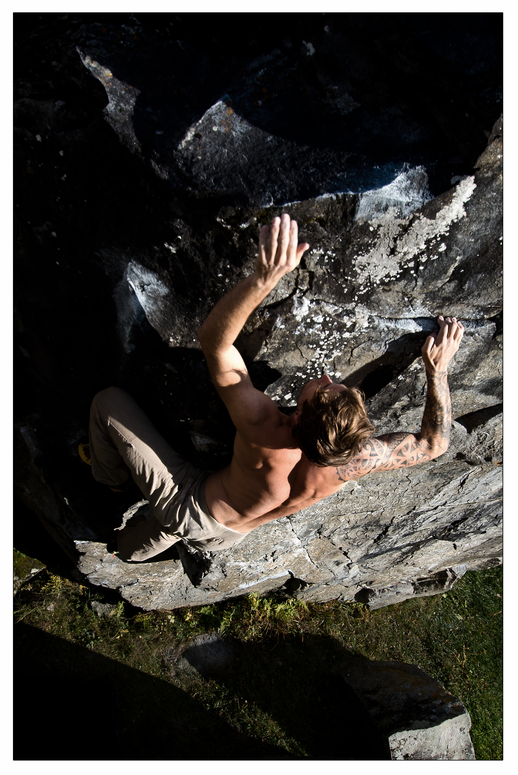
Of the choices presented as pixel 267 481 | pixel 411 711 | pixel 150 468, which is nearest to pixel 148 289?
pixel 150 468

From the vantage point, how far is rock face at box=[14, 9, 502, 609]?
6.53 feet

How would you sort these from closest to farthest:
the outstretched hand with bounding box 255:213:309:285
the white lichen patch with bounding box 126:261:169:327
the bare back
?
the outstretched hand with bounding box 255:213:309:285 → the white lichen patch with bounding box 126:261:169:327 → the bare back

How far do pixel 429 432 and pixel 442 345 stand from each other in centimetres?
57

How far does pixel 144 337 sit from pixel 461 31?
1950 mm

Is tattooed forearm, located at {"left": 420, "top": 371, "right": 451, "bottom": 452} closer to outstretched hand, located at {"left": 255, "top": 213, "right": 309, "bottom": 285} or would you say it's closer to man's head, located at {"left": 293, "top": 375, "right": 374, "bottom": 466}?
man's head, located at {"left": 293, "top": 375, "right": 374, "bottom": 466}

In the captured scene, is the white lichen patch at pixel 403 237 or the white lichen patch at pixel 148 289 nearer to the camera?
the white lichen patch at pixel 403 237

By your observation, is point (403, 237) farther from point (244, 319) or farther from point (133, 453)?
point (133, 453)

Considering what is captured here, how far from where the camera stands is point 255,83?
6.72 ft

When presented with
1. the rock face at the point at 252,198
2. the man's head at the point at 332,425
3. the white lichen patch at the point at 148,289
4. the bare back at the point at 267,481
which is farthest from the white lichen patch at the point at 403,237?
the white lichen patch at the point at 148,289

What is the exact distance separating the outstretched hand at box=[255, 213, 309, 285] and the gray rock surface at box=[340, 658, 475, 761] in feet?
14.5

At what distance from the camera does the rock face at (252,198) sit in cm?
199


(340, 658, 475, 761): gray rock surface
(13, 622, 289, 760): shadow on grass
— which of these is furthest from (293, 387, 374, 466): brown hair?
(13, 622, 289, 760): shadow on grass

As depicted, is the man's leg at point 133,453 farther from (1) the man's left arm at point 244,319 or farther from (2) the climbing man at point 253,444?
(1) the man's left arm at point 244,319

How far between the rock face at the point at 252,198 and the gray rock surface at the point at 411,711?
3122 millimetres
